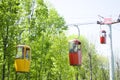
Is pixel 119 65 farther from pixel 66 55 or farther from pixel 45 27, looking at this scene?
pixel 45 27

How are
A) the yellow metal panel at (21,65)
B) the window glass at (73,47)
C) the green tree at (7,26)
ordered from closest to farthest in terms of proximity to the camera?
the yellow metal panel at (21,65) → the window glass at (73,47) → the green tree at (7,26)

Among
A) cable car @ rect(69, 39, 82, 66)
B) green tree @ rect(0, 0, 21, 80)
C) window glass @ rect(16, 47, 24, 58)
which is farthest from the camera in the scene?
green tree @ rect(0, 0, 21, 80)

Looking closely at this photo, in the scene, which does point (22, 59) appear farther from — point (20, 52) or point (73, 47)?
point (73, 47)

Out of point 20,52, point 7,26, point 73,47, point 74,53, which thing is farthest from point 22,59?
point 73,47

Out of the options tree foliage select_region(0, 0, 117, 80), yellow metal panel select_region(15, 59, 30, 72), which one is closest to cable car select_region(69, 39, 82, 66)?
yellow metal panel select_region(15, 59, 30, 72)

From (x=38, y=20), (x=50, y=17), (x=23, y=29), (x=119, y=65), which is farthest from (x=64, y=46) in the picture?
(x=119, y=65)

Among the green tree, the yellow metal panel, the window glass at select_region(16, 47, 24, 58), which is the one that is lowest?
the yellow metal panel

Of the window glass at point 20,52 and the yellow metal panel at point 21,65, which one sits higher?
the window glass at point 20,52

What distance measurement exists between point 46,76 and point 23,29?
13.1 metres

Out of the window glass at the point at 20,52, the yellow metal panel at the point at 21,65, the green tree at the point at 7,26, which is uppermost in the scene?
the green tree at the point at 7,26

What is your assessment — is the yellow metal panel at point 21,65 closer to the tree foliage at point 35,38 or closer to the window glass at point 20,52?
the window glass at point 20,52

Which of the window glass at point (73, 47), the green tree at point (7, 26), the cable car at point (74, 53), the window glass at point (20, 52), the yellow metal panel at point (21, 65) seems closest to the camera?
the yellow metal panel at point (21, 65)

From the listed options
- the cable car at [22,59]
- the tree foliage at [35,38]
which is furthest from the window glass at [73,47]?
the tree foliage at [35,38]

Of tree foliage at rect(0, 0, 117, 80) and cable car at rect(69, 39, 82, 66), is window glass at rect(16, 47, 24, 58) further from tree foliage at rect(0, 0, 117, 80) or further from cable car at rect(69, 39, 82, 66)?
cable car at rect(69, 39, 82, 66)
